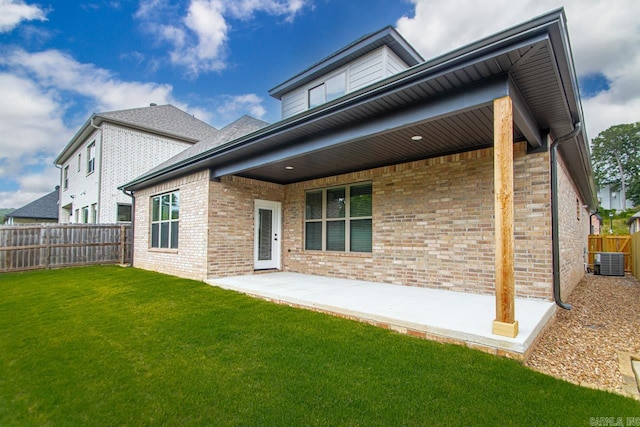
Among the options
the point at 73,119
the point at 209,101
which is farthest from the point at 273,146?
the point at 73,119

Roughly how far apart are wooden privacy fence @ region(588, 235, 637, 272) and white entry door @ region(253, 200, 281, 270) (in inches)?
473

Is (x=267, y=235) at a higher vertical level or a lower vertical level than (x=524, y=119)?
lower

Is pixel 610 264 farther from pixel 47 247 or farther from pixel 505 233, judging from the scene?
pixel 47 247

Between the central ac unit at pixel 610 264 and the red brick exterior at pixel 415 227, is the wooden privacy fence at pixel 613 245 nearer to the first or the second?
the central ac unit at pixel 610 264

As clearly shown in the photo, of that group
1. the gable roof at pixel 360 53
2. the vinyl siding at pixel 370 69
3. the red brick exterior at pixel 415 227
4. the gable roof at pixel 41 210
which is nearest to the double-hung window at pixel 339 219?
the red brick exterior at pixel 415 227

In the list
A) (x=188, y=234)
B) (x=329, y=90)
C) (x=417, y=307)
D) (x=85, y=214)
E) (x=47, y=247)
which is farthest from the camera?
(x=85, y=214)

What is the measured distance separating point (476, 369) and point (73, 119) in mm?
22934

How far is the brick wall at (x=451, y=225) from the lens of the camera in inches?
195

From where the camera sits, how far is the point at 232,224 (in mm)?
7809

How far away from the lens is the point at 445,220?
5895 millimetres

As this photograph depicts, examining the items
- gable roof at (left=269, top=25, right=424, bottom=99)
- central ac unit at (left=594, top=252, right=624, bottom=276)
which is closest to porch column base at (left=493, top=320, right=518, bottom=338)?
gable roof at (left=269, top=25, right=424, bottom=99)

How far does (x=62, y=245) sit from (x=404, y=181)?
11.6m

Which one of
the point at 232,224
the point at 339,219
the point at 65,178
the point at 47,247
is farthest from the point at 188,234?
the point at 65,178

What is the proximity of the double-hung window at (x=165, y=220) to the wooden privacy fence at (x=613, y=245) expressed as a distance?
1479 cm
